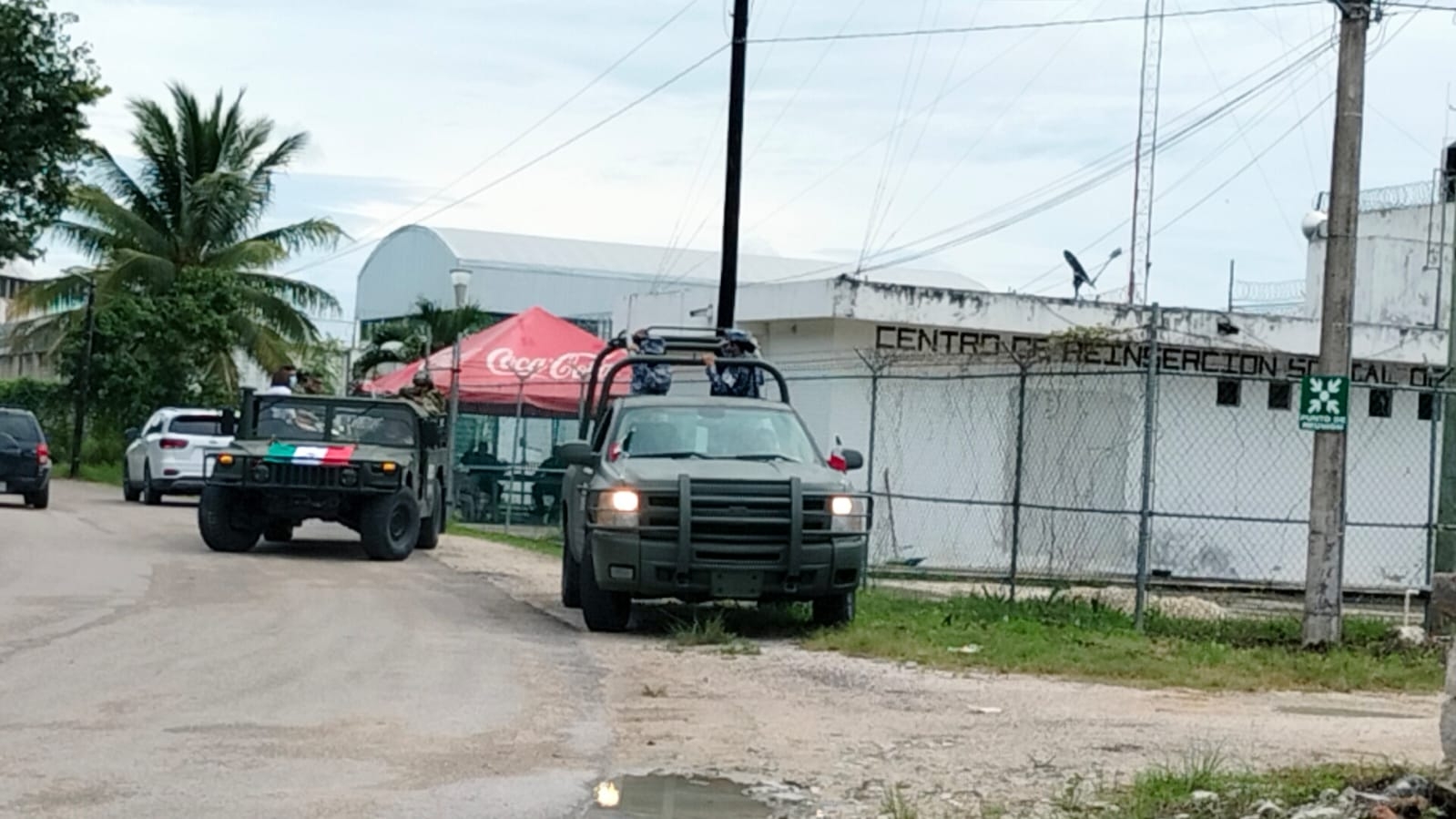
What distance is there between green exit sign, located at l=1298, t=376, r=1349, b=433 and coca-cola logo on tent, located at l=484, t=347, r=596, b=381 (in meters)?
17.5

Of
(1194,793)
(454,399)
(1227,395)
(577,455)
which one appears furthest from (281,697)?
(1227,395)

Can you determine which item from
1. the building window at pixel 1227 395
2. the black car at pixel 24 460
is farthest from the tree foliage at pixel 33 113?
the building window at pixel 1227 395

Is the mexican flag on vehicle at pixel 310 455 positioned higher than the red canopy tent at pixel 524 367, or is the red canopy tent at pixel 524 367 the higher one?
the red canopy tent at pixel 524 367

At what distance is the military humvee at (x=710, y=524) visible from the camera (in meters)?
13.6

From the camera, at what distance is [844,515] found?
45.8 feet

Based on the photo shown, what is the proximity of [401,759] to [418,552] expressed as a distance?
1431cm

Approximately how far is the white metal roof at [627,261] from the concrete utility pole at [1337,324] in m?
35.2

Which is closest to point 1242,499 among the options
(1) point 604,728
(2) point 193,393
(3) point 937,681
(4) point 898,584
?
(4) point 898,584

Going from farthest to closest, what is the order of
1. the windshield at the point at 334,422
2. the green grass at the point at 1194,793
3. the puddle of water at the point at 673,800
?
the windshield at the point at 334,422, the puddle of water at the point at 673,800, the green grass at the point at 1194,793

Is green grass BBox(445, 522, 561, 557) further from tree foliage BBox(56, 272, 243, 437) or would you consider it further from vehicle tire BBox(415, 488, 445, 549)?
tree foliage BBox(56, 272, 243, 437)

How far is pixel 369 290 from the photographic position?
5609 centimetres

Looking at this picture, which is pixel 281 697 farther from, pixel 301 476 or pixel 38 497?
pixel 38 497

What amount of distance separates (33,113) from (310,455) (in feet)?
22.6

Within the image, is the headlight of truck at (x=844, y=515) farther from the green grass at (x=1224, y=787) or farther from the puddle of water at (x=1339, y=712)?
Answer: the green grass at (x=1224, y=787)
